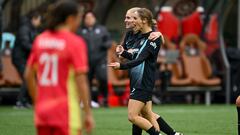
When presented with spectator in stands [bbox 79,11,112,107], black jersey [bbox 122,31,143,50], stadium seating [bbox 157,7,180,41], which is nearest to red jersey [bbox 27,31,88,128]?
black jersey [bbox 122,31,143,50]

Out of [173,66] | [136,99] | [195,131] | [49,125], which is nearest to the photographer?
[49,125]

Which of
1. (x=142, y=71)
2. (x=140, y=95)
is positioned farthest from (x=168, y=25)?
(x=140, y=95)

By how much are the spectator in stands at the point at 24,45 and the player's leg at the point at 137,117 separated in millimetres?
9373

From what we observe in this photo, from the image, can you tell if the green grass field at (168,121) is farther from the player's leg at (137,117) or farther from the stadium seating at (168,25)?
the stadium seating at (168,25)

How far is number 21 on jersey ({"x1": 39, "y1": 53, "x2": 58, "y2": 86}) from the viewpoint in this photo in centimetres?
656

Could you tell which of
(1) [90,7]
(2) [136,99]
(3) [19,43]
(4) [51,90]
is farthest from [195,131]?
(1) [90,7]

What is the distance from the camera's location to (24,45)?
19125 mm

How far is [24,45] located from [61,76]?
12.7 meters

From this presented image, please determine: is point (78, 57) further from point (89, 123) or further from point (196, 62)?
point (196, 62)

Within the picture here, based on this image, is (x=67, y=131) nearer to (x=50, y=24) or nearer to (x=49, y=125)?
(x=49, y=125)

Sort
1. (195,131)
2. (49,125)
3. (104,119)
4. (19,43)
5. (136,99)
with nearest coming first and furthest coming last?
1. (49,125)
2. (136,99)
3. (195,131)
4. (104,119)
5. (19,43)

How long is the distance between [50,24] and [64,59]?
0.33 meters

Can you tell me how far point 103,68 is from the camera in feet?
64.1

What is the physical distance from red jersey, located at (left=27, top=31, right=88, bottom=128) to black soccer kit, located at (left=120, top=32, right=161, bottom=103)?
132 inches
